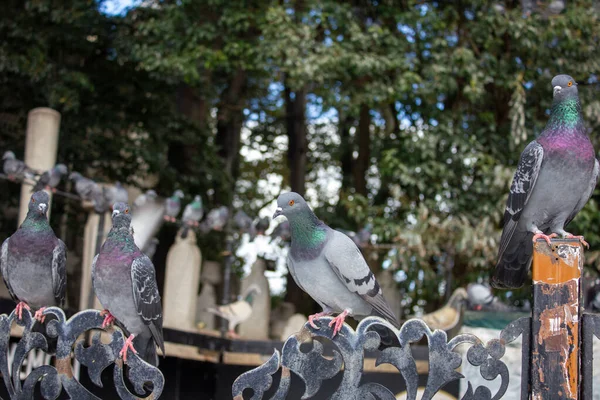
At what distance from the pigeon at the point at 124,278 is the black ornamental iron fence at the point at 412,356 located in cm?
62

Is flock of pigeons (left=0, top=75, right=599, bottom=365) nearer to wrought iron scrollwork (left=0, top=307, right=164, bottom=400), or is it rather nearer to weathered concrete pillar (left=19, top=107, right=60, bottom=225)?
wrought iron scrollwork (left=0, top=307, right=164, bottom=400)

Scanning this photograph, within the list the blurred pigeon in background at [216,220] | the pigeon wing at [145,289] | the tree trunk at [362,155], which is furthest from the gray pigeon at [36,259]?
the tree trunk at [362,155]

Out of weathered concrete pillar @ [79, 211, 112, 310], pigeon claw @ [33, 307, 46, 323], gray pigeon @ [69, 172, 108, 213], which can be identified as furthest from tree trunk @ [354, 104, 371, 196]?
pigeon claw @ [33, 307, 46, 323]

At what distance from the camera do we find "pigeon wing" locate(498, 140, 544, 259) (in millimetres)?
3188

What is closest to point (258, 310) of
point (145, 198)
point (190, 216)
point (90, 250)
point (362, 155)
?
Answer: point (190, 216)

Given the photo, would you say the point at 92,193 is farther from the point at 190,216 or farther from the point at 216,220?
the point at 216,220

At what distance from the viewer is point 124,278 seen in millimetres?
3561

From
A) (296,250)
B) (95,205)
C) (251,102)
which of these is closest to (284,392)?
(296,250)

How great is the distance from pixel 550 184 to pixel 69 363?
190 cm

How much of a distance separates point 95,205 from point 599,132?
18.7 ft

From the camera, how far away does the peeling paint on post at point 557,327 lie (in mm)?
2510

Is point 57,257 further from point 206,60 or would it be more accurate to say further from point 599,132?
point 599,132

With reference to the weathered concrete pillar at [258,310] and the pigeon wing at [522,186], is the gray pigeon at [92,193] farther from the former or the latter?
the pigeon wing at [522,186]

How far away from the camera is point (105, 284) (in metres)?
3.58
